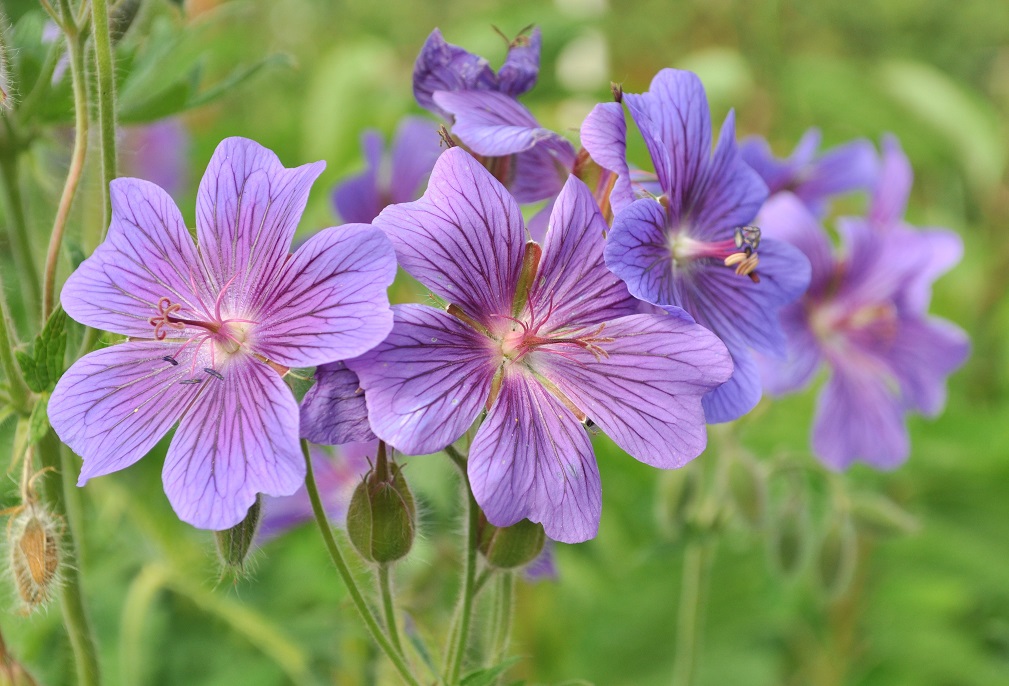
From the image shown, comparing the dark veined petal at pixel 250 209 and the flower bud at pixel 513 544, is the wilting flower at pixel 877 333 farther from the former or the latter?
the dark veined petal at pixel 250 209

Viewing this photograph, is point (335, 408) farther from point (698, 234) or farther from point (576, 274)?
point (698, 234)

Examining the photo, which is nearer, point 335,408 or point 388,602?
point 335,408

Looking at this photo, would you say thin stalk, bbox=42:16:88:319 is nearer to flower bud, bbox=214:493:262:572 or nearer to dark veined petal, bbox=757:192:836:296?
flower bud, bbox=214:493:262:572

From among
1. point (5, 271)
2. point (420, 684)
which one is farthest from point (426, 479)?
point (5, 271)

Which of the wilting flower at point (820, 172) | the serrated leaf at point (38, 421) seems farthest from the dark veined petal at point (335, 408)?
the wilting flower at point (820, 172)

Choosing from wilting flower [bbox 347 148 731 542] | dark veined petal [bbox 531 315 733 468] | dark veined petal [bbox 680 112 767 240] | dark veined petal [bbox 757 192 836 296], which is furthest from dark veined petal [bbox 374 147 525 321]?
dark veined petal [bbox 757 192 836 296]

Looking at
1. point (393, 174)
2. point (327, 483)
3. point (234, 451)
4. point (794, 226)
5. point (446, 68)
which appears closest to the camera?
point (234, 451)

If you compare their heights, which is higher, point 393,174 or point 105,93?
point 393,174

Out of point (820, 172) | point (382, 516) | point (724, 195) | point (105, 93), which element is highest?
point (820, 172)

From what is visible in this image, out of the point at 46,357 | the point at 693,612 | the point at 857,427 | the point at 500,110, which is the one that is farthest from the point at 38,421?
the point at 857,427
